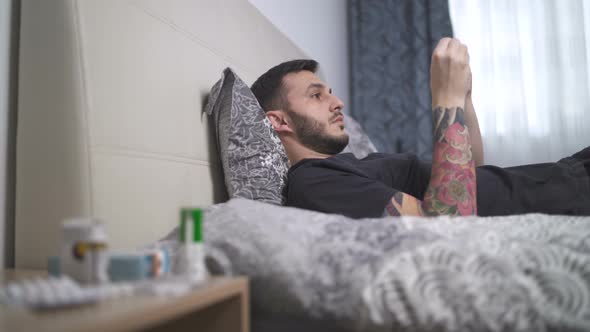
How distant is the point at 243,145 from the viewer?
1123 millimetres

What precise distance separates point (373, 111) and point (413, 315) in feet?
7.90

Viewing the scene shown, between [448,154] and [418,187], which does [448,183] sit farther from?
[418,187]

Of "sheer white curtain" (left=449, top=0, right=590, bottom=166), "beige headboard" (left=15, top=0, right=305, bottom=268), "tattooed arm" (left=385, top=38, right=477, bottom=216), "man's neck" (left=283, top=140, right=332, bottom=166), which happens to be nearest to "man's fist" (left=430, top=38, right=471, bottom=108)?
"tattooed arm" (left=385, top=38, right=477, bottom=216)

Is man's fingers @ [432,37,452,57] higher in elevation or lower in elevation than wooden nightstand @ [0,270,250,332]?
higher

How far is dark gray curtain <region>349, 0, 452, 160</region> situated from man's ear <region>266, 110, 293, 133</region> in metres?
1.52

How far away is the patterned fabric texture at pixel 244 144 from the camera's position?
1093 millimetres

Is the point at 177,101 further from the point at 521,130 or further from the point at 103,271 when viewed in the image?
the point at 521,130

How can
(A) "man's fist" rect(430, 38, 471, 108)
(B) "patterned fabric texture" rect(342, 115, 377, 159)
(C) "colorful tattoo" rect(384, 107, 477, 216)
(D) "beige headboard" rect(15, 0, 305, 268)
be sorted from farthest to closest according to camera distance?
(B) "patterned fabric texture" rect(342, 115, 377, 159) < (A) "man's fist" rect(430, 38, 471, 108) < (C) "colorful tattoo" rect(384, 107, 477, 216) < (D) "beige headboard" rect(15, 0, 305, 268)

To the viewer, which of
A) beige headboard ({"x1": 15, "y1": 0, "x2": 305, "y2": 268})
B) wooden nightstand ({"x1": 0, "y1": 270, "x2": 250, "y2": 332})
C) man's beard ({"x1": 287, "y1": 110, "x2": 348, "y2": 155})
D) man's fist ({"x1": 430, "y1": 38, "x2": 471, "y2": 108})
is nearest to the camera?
wooden nightstand ({"x1": 0, "y1": 270, "x2": 250, "y2": 332})

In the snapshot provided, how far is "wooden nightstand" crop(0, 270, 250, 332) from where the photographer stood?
384 millimetres

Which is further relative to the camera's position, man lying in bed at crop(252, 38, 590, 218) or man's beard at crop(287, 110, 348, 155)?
man's beard at crop(287, 110, 348, 155)

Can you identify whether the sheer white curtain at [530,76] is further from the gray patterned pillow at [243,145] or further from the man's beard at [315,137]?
the gray patterned pillow at [243,145]

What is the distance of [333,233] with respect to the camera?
652mm

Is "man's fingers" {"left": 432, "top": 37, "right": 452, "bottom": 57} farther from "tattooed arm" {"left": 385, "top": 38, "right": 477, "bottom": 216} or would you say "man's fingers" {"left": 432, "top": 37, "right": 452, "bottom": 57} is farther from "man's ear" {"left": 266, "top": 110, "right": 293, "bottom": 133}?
"man's ear" {"left": 266, "top": 110, "right": 293, "bottom": 133}
